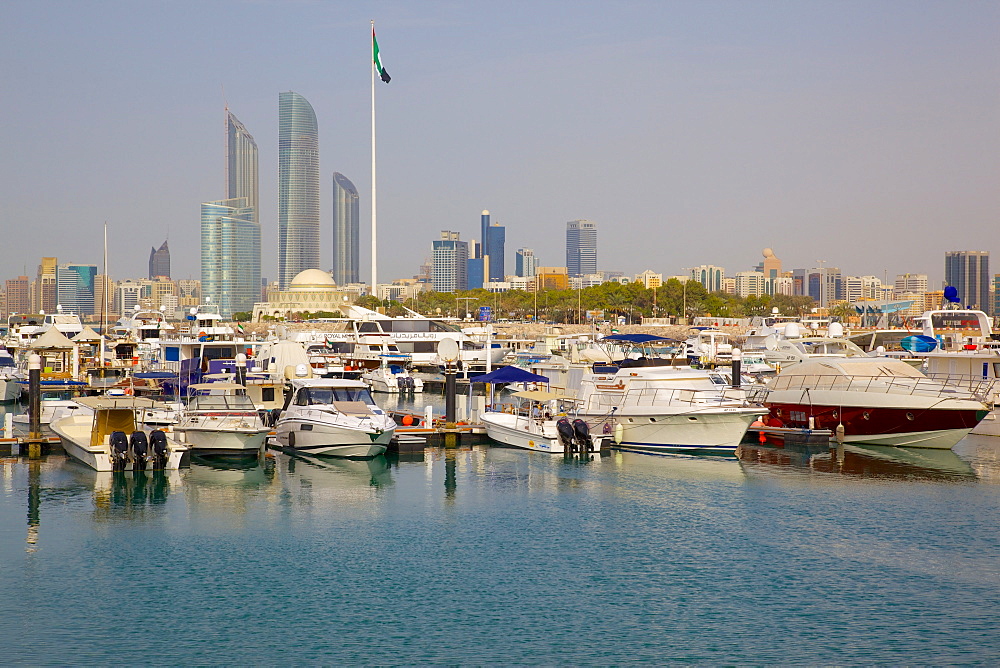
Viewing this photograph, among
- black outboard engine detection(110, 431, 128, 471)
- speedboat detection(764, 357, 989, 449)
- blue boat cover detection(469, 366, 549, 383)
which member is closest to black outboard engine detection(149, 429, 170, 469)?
black outboard engine detection(110, 431, 128, 471)

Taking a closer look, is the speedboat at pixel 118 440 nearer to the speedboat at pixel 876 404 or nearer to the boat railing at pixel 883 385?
the speedboat at pixel 876 404

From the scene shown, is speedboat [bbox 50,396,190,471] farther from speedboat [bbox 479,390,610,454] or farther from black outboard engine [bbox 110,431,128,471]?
speedboat [bbox 479,390,610,454]

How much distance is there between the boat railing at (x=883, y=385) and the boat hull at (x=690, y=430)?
5.33 m

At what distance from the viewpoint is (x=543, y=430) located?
1433 inches

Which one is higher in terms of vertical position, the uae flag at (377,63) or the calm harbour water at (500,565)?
the uae flag at (377,63)

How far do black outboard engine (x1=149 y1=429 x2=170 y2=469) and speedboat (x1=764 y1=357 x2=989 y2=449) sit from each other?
23.1 metres

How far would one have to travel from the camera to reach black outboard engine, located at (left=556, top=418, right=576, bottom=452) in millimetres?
35469

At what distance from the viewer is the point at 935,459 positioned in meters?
34.9

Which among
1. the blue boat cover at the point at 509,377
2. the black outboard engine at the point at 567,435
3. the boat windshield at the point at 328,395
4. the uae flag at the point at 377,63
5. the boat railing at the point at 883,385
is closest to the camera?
the boat windshield at the point at 328,395

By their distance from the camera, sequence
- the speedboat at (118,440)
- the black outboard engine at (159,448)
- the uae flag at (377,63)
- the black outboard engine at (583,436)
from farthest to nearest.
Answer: the uae flag at (377,63), the black outboard engine at (583,436), the black outboard engine at (159,448), the speedboat at (118,440)

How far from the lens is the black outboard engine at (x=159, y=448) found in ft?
101

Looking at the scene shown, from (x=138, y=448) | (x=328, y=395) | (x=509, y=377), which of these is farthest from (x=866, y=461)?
(x=138, y=448)

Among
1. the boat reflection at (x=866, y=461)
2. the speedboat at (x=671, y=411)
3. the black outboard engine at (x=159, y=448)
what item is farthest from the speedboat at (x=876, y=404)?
the black outboard engine at (x=159, y=448)

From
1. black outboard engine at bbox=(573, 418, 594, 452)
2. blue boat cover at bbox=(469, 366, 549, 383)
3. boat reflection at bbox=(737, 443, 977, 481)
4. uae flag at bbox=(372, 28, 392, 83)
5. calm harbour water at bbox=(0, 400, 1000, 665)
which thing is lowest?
calm harbour water at bbox=(0, 400, 1000, 665)
